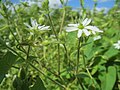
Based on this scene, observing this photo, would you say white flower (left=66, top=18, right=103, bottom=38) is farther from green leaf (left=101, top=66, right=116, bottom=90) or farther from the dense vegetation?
green leaf (left=101, top=66, right=116, bottom=90)

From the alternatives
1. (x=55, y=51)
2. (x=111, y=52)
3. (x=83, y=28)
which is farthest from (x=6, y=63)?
(x=111, y=52)

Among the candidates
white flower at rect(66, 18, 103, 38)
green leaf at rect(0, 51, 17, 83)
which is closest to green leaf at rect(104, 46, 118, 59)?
white flower at rect(66, 18, 103, 38)

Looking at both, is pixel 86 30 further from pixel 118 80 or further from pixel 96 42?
pixel 96 42

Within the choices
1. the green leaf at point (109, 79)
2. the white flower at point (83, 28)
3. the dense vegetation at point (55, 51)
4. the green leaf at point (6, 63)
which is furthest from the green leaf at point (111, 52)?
the green leaf at point (6, 63)

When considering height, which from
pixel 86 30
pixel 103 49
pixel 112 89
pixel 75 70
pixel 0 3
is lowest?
pixel 112 89

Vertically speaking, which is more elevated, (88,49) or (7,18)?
(7,18)

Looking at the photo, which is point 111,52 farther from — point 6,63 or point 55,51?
point 6,63

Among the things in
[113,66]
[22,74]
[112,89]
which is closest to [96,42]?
[113,66]

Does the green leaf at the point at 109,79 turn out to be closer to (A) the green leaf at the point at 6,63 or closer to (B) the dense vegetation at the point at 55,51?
(B) the dense vegetation at the point at 55,51

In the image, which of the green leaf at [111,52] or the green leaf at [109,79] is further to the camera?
the green leaf at [111,52]
